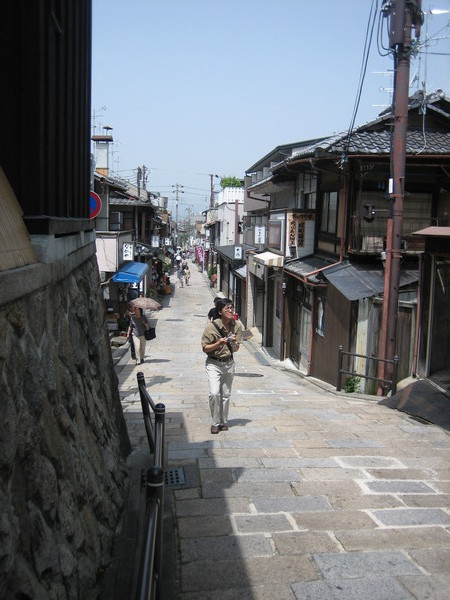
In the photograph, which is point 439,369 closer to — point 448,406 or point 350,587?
point 448,406

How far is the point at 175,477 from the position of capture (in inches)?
256

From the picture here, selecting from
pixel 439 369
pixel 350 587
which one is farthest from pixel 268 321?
pixel 350 587

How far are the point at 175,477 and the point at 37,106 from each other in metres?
4.31

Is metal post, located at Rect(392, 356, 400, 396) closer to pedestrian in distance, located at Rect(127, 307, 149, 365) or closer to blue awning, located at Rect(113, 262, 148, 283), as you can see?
pedestrian in distance, located at Rect(127, 307, 149, 365)

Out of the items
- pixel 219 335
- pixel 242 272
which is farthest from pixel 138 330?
pixel 242 272

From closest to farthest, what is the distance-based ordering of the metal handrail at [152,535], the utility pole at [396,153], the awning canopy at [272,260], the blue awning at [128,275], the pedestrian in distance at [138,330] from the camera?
the metal handrail at [152,535] < the utility pole at [396,153] < the pedestrian in distance at [138,330] < the awning canopy at [272,260] < the blue awning at [128,275]

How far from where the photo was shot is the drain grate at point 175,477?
6352 mm

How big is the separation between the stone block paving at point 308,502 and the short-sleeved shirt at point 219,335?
1.23 metres

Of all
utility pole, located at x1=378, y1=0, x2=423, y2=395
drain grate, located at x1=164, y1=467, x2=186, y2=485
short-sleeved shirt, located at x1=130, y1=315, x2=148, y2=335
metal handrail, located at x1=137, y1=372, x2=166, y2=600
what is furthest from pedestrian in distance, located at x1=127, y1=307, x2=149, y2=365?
metal handrail, located at x1=137, y1=372, x2=166, y2=600

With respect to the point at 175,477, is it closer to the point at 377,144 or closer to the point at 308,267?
the point at 377,144

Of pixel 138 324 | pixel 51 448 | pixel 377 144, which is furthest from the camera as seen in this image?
pixel 138 324

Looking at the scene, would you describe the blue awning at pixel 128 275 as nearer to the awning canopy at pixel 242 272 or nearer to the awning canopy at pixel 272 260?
the awning canopy at pixel 272 260

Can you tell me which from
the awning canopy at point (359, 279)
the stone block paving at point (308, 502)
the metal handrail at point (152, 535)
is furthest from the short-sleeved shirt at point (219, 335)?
the awning canopy at point (359, 279)

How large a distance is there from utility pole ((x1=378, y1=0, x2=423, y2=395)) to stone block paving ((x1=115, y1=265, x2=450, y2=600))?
7.26ft
